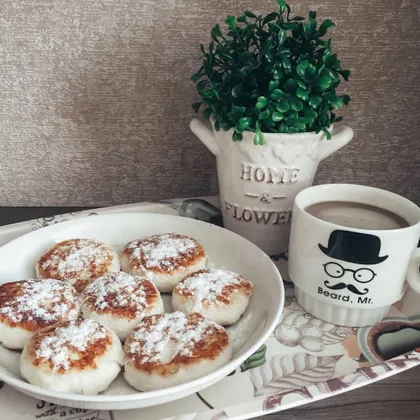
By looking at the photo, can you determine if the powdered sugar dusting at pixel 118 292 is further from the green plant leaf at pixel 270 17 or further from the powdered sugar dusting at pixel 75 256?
the green plant leaf at pixel 270 17

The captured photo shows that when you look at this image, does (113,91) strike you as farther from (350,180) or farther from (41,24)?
(350,180)

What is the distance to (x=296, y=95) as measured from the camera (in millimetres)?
576

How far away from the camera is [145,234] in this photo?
26.4 inches

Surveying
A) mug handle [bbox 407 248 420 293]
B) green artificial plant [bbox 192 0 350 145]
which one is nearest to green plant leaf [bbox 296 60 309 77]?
green artificial plant [bbox 192 0 350 145]

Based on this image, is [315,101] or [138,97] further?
[138,97]

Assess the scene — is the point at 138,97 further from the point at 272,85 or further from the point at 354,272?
the point at 354,272

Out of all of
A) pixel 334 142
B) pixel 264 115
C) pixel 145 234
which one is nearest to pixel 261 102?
pixel 264 115

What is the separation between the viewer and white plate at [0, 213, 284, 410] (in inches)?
16.6

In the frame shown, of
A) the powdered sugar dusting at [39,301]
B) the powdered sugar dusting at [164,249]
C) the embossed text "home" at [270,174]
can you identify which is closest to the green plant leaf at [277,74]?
the embossed text "home" at [270,174]

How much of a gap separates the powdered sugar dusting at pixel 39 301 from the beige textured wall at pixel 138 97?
10.5 inches

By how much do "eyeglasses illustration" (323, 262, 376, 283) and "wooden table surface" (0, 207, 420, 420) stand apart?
0.09 metres

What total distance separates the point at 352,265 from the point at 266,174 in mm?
157

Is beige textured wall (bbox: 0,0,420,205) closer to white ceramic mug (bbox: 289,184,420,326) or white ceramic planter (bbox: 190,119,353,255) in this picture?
white ceramic planter (bbox: 190,119,353,255)

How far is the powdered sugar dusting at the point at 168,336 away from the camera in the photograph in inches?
18.3
